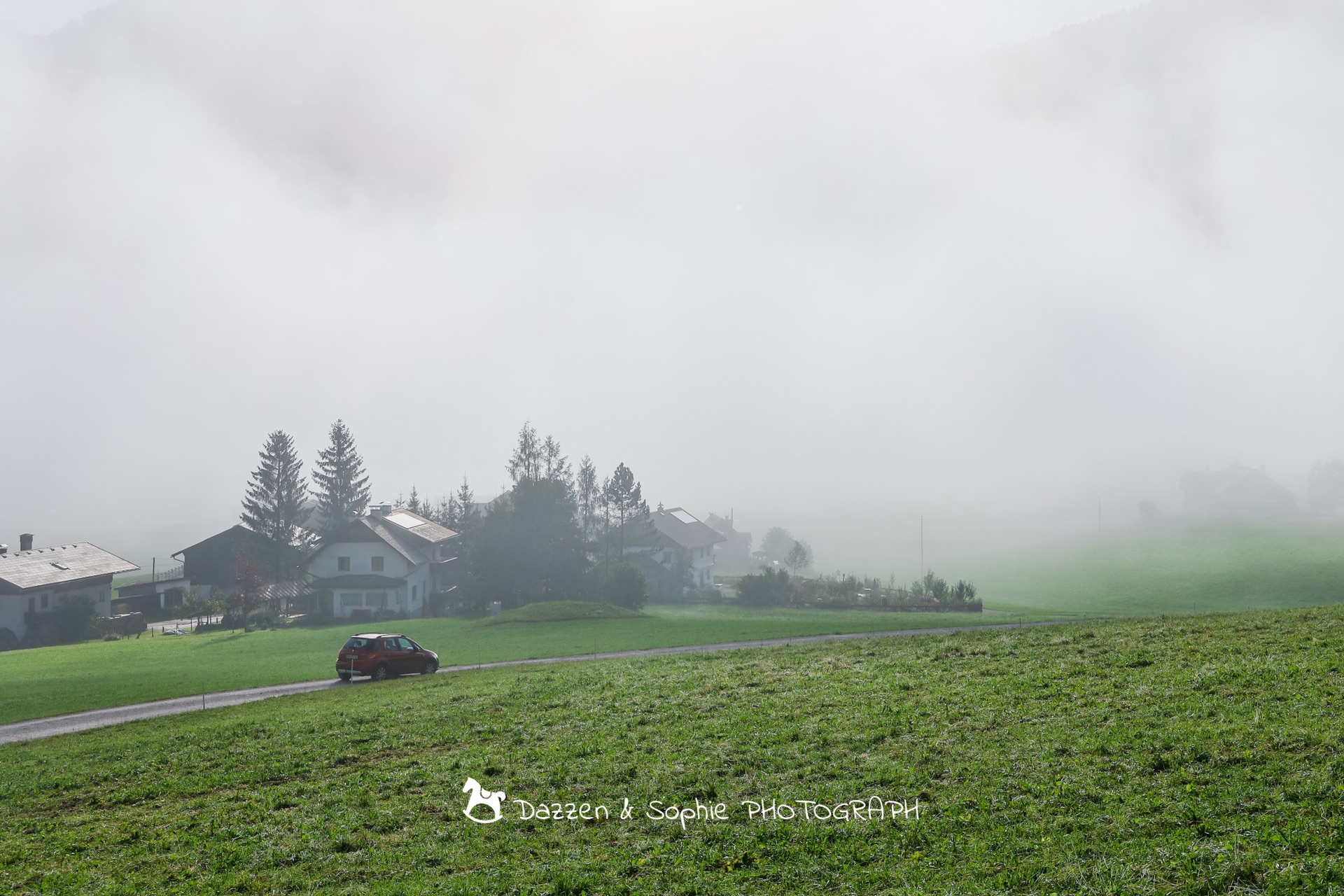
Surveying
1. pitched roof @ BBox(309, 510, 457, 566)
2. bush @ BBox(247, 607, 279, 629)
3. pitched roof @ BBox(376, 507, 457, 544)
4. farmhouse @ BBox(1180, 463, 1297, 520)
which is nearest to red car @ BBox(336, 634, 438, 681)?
bush @ BBox(247, 607, 279, 629)

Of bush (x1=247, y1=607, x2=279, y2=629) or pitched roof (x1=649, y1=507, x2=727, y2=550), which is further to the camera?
pitched roof (x1=649, y1=507, x2=727, y2=550)

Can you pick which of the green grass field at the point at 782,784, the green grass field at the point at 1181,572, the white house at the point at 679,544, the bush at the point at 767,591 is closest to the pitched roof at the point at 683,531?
the white house at the point at 679,544

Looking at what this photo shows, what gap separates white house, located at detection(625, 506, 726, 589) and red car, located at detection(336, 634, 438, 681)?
56.2 m

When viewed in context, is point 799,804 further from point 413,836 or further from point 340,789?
point 340,789

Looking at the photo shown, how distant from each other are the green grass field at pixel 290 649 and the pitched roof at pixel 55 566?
10.8 m

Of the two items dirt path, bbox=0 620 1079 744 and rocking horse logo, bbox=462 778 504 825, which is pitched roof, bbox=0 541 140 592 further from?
rocking horse logo, bbox=462 778 504 825

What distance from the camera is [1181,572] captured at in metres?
83.8

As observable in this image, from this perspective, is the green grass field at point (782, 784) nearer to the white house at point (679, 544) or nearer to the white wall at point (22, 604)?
the white wall at point (22, 604)

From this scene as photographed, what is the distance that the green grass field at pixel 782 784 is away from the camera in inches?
403

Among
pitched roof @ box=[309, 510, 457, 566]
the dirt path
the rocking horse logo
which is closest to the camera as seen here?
the rocking horse logo

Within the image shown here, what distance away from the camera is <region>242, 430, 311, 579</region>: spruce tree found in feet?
343

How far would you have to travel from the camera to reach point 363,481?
12462 centimetres

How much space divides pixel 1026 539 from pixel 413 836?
171 m

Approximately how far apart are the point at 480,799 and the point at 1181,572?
297 feet
